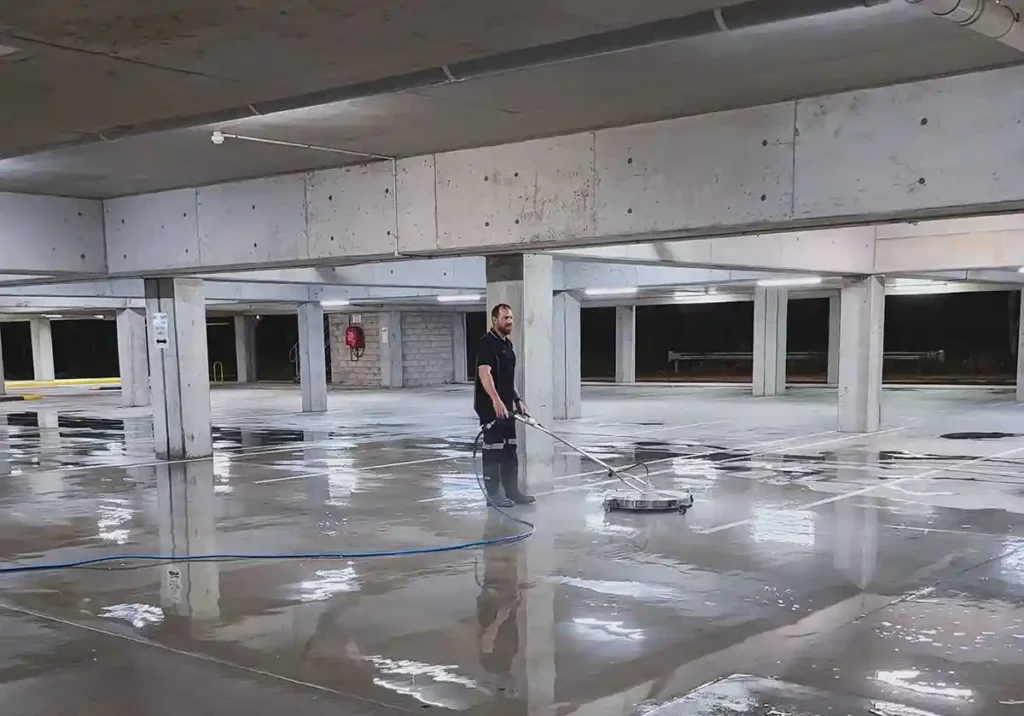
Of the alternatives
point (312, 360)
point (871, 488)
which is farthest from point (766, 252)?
point (312, 360)

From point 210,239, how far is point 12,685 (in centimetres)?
641

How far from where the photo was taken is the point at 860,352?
1288cm

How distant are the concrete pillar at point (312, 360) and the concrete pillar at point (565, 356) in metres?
5.11

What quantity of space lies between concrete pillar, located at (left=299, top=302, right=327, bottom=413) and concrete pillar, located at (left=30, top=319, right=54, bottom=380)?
1762 centimetres

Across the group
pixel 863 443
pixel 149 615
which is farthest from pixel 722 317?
pixel 149 615

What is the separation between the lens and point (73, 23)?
320cm

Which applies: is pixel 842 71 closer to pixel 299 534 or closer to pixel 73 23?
pixel 73 23

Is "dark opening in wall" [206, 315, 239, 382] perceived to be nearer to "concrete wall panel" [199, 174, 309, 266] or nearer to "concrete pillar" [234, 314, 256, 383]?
"concrete pillar" [234, 314, 256, 383]

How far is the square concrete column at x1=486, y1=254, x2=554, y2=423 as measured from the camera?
28.1 feet

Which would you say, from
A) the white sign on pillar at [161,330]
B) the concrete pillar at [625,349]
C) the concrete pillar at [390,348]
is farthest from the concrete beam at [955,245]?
the concrete pillar at [390,348]

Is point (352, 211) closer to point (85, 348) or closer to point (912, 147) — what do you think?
point (912, 147)

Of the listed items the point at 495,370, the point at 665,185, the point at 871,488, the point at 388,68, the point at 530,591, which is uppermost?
the point at 388,68

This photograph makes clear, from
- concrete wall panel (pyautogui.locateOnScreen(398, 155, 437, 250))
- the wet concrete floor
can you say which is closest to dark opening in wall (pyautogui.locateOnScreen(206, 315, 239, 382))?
the wet concrete floor

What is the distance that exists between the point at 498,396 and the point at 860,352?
7.50 meters
